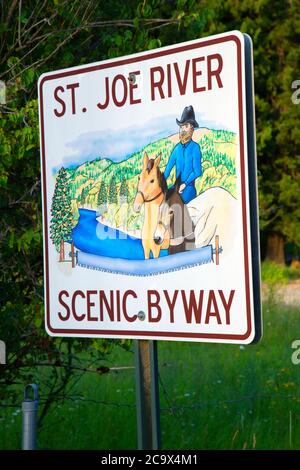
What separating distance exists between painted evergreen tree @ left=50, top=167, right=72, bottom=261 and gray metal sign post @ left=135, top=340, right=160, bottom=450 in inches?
23.7

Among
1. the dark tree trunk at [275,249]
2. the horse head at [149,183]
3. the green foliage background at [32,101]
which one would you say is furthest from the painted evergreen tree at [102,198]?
the dark tree trunk at [275,249]

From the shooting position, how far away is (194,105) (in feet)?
13.5

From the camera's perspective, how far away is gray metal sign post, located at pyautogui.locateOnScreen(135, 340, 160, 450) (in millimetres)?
4332

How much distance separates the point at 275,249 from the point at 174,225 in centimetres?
2614

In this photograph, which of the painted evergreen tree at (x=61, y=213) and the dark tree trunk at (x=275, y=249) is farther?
the dark tree trunk at (x=275, y=249)

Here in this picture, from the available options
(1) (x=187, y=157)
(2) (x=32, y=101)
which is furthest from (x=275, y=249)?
(1) (x=187, y=157)

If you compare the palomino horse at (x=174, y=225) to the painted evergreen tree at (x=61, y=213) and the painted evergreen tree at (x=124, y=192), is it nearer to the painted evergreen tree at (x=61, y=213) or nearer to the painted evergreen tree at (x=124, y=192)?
the painted evergreen tree at (x=124, y=192)

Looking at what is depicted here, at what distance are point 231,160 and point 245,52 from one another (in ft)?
1.39

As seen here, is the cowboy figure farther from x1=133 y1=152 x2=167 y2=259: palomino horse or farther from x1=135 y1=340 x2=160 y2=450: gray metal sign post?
x1=135 y1=340 x2=160 y2=450: gray metal sign post

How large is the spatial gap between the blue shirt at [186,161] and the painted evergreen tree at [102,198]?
36 cm

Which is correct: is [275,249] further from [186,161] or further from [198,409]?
[186,161]

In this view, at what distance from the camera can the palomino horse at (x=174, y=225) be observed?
→ 413 cm
